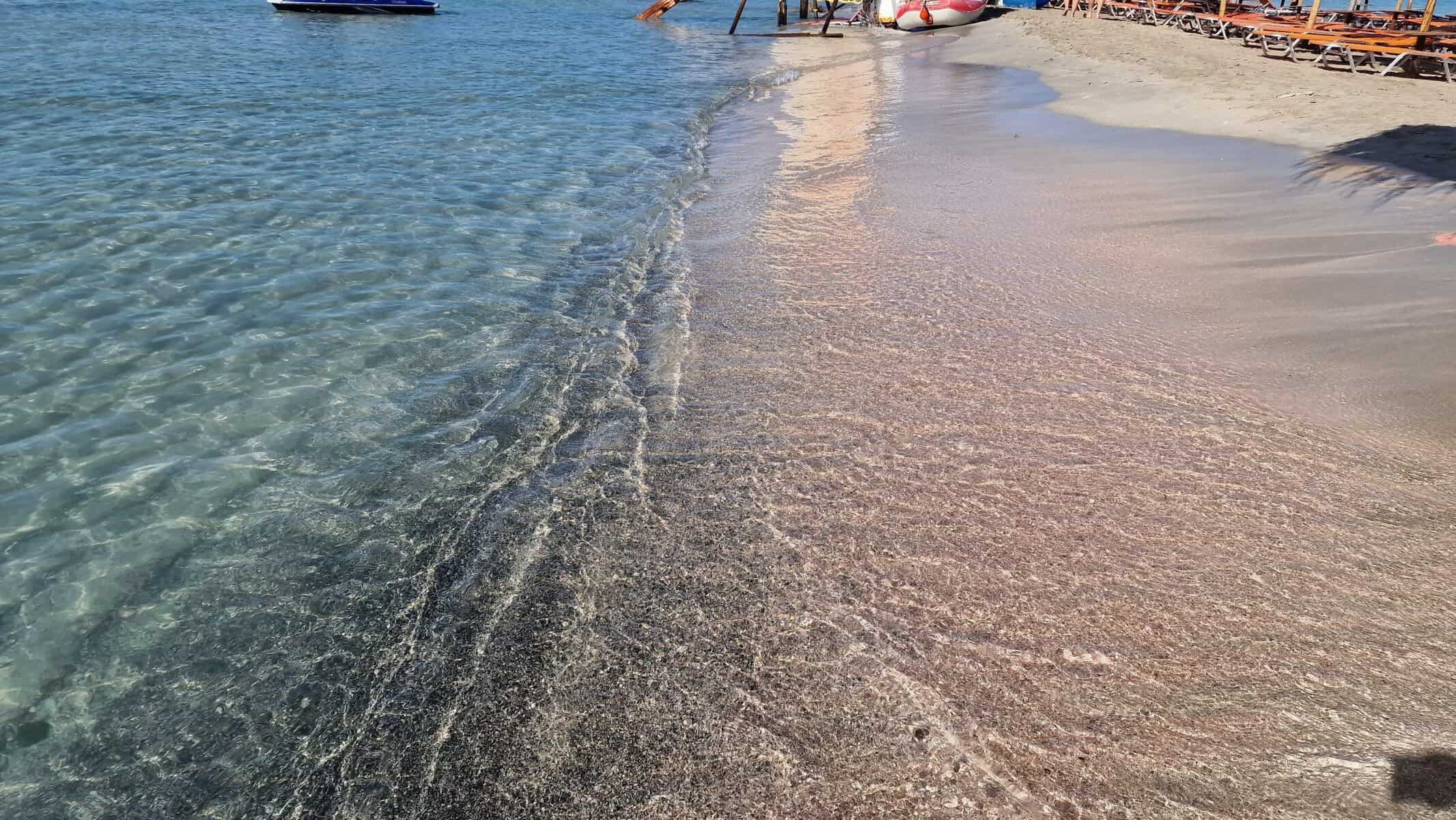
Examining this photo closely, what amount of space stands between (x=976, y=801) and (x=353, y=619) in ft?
9.53

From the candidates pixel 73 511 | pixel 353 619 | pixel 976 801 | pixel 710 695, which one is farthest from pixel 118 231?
pixel 976 801

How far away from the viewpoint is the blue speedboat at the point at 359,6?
37000mm

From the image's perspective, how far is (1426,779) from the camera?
2652mm

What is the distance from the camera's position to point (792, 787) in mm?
2875

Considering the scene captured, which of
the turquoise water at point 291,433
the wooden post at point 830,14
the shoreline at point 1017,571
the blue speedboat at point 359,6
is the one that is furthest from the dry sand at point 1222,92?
the blue speedboat at point 359,6

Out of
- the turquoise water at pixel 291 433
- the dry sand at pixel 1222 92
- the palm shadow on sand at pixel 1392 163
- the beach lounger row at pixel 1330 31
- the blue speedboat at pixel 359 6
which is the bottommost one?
the turquoise water at pixel 291 433

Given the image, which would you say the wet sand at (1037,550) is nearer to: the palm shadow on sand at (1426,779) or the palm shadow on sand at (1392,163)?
the palm shadow on sand at (1426,779)

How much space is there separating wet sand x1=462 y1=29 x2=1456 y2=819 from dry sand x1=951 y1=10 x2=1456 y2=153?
464cm

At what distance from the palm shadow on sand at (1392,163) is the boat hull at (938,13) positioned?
89.6 ft

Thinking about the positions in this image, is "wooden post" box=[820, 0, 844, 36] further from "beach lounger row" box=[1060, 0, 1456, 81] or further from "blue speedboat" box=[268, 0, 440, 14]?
"blue speedboat" box=[268, 0, 440, 14]

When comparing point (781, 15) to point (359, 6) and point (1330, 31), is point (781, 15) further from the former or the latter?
point (1330, 31)

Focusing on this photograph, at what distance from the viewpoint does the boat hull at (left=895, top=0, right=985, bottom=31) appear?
34719mm

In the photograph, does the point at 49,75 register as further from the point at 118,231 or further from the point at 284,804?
the point at 284,804

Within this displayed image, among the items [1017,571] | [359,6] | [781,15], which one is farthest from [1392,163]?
[359,6]
